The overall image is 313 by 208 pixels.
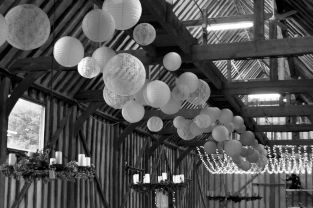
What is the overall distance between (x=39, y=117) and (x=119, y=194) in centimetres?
421

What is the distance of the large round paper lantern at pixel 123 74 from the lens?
13.7ft

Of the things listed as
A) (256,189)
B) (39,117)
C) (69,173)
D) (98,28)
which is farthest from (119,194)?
(256,189)

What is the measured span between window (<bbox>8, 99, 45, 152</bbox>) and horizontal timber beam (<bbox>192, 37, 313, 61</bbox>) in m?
3.15

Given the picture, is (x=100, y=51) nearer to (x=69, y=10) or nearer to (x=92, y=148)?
(x=69, y=10)

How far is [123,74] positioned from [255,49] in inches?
130

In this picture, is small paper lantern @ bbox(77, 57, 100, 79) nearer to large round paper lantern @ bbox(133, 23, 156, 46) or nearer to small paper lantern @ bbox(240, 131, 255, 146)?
large round paper lantern @ bbox(133, 23, 156, 46)

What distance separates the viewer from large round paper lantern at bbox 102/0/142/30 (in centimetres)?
418

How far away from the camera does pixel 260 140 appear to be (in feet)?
50.5

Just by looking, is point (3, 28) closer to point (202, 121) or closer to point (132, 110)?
point (132, 110)

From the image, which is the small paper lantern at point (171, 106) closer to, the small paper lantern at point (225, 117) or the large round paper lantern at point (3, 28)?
the small paper lantern at point (225, 117)

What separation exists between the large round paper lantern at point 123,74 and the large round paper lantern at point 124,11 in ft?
0.91

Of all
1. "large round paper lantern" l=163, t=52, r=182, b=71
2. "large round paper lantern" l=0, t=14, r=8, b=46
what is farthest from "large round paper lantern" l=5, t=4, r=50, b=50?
"large round paper lantern" l=163, t=52, r=182, b=71

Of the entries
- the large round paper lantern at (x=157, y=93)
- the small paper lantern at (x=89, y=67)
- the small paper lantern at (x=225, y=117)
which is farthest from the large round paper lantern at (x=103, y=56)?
the small paper lantern at (x=225, y=117)

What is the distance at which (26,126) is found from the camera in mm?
8797
